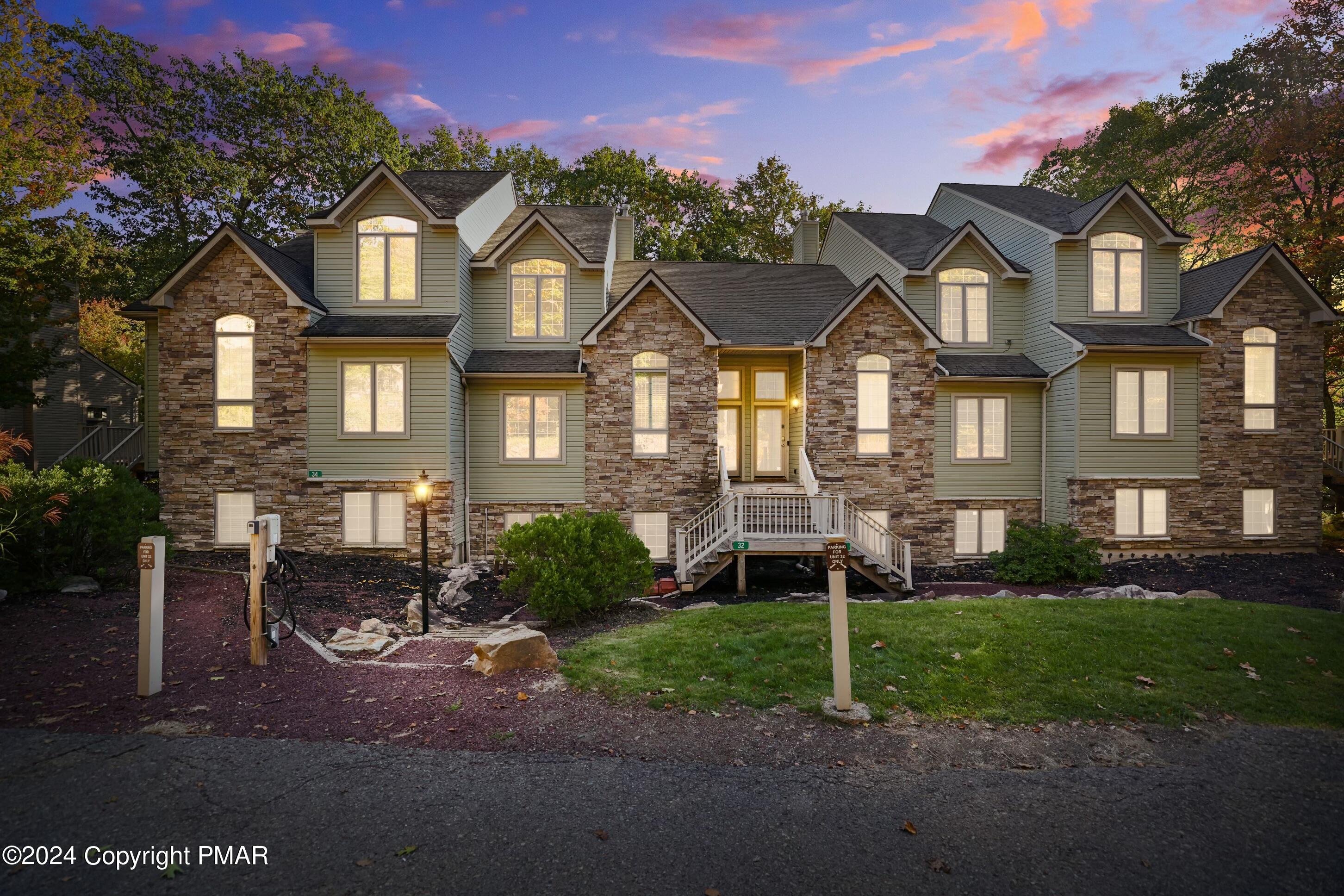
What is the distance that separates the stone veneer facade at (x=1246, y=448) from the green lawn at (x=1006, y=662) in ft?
A: 23.7

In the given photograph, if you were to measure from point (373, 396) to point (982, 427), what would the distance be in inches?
615

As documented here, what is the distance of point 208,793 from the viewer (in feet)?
14.5

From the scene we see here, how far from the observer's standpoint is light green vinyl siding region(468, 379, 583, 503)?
51.7ft

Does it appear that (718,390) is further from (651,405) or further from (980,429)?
(980,429)

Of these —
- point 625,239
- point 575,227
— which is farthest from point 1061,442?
point 575,227

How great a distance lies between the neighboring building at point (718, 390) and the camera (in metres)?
14.5

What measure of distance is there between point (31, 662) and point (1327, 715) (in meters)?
13.7

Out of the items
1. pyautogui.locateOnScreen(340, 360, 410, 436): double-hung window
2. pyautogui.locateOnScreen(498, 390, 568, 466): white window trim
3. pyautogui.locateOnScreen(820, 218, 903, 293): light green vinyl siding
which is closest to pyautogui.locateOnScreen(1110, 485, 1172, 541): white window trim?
pyautogui.locateOnScreen(820, 218, 903, 293): light green vinyl siding

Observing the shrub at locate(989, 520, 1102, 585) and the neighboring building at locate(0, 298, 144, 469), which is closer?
the shrub at locate(989, 520, 1102, 585)

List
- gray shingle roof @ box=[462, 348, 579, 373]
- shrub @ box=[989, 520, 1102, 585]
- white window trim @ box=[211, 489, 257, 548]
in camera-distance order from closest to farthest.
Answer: shrub @ box=[989, 520, 1102, 585], white window trim @ box=[211, 489, 257, 548], gray shingle roof @ box=[462, 348, 579, 373]

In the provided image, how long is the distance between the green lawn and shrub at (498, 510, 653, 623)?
0.93 m

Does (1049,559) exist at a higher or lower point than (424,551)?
lower

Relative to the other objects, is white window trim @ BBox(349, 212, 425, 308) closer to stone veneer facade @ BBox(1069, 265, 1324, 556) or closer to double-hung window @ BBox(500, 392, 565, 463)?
double-hung window @ BBox(500, 392, 565, 463)

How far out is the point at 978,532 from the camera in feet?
54.3
